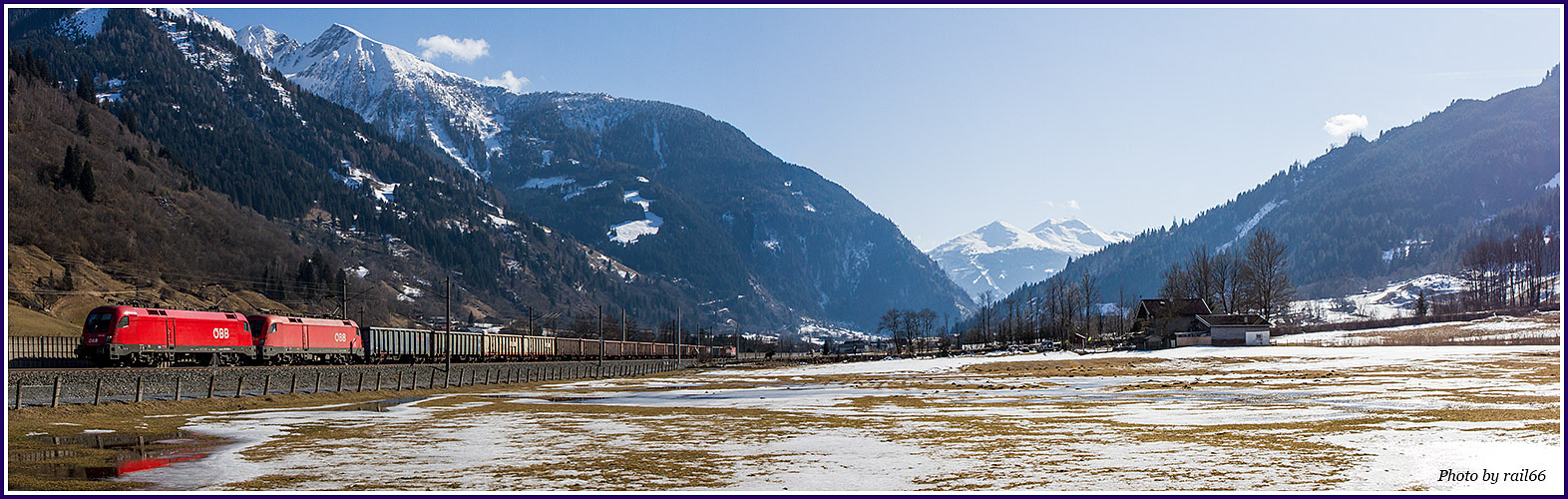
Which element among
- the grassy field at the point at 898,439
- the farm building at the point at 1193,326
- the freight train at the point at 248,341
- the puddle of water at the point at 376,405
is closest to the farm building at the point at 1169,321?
the farm building at the point at 1193,326

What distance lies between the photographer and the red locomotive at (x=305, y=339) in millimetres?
65500

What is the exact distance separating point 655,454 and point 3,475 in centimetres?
1234

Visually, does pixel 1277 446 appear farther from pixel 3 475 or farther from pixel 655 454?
pixel 3 475

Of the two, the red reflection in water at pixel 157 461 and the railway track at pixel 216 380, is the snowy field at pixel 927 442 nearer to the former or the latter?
the red reflection in water at pixel 157 461

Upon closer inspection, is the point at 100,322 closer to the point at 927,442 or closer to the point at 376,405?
the point at 376,405

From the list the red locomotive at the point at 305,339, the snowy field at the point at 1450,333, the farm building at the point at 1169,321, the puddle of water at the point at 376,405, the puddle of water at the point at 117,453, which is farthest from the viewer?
the farm building at the point at 1169,321

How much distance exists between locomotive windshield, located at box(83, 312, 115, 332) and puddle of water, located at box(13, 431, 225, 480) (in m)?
28.5

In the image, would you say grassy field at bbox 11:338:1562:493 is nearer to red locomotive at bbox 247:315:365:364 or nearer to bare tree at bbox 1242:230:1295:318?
red locomotive at bbox 247:315:365:364

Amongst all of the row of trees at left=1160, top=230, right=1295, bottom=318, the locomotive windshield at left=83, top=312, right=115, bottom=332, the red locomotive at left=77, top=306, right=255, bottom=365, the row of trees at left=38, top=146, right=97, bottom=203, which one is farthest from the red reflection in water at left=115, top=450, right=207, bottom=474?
the row of trees at left=38, top=146, right=97, bottom=203

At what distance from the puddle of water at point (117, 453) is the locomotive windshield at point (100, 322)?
93.6 ft

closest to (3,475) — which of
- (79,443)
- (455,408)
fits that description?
(79,443)

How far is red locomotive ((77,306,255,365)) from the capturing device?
52.8 metres

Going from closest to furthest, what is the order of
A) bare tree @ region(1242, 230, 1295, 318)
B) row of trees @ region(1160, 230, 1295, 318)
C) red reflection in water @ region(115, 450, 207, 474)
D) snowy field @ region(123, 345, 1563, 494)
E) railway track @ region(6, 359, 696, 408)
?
snowy field @ region(123, 345, 1563, 494) → red reflection in water @ region(115, 450, 207, 474) → railway track @ region(6, 359, 696, 408) → bare tree @ region(1242, 230, 1295, 318) → row of trees @ region(1160, 230, 1295, 318)

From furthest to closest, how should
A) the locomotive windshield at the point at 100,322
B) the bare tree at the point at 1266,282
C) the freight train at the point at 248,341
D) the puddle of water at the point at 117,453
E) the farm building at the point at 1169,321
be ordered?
the bare tree at the point at 1266,282, the farm building at the point at 1169,321, the freight train at the point at 248,341, the locomotive windshield at the point at 100,322, the puddle of water at the point at 117,453
